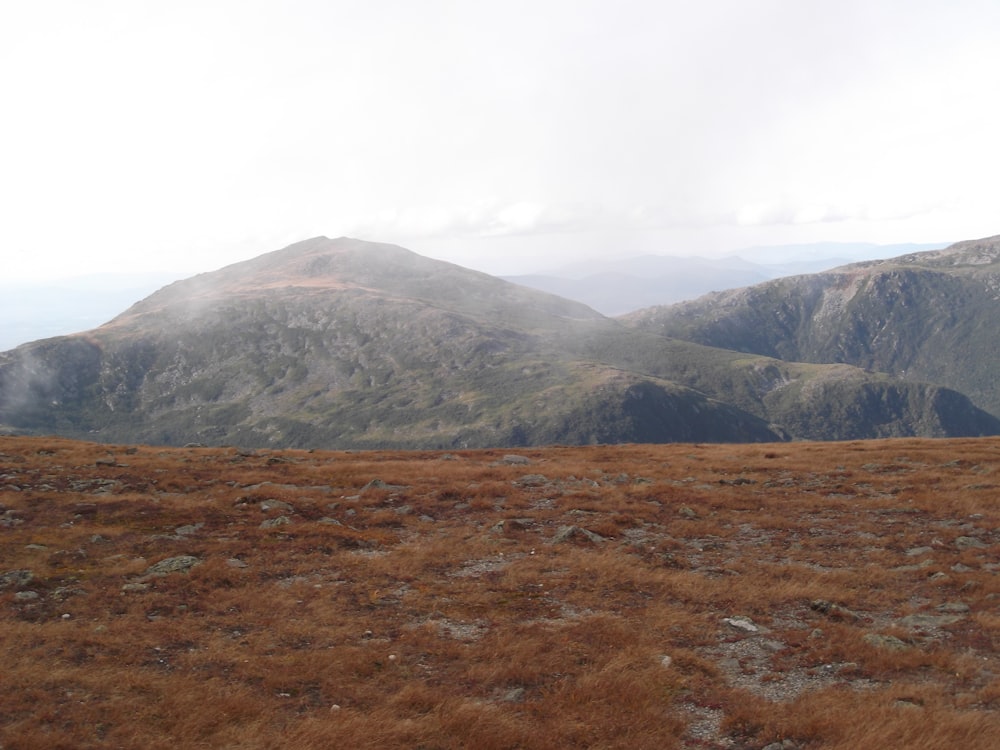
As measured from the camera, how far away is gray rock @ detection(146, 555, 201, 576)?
74.4 ft

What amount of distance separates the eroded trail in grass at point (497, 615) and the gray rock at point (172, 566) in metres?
0.10

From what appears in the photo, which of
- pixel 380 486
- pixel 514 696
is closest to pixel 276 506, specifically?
pixel 380 486

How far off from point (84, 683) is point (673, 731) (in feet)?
45.5

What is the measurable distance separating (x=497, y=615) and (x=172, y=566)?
12.9 m

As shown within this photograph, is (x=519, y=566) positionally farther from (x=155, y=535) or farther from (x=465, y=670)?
(x=155, y=535)

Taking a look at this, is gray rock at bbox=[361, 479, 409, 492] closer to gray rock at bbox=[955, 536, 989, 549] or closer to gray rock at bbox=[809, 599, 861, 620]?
gray rock at bbox=[809, 599, 861, 620]

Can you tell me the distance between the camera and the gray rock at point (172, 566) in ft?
74.4

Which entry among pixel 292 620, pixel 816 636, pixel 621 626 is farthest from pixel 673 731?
pixel 292 620

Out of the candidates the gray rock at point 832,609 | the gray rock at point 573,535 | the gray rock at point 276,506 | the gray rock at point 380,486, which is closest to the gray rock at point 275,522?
the gray rock at point 276,506

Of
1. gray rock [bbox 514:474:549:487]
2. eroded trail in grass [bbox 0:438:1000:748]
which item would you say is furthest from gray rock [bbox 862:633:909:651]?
gray rock [bbox 514:474:549:487]

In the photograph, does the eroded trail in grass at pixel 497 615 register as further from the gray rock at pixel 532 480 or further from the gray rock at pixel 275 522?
the gray rock at pixel 532 480

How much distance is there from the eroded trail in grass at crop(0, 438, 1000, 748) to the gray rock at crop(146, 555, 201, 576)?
4.1 inches

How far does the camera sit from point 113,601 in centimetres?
1984

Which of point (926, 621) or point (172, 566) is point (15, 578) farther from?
point (926, 621)
